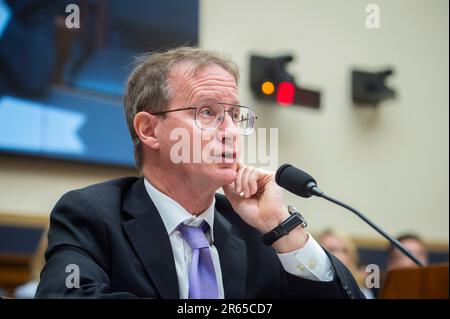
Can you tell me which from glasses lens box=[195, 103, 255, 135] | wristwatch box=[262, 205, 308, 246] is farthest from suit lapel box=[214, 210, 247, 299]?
glasses lens box=[195, 103, 255, 135]

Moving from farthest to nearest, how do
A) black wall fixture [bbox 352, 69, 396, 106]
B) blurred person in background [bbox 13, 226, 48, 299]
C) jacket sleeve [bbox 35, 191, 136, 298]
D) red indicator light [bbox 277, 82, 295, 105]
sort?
1. black wall fixture [bbox 352, 69, 396, 106]
2. red indicator light [bbox 277, 82, 295, 105]
3. blurred person in background [bbox 13, 226, 48, 299]
4. jacket sleeve [bbox 35, 191, 136, 298]

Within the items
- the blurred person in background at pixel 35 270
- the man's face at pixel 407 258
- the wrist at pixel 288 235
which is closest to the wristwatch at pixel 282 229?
the wrist at pixel 288 235

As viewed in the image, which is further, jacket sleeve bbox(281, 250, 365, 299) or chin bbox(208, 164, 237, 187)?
chin bbox(208, 164, 237, 187)

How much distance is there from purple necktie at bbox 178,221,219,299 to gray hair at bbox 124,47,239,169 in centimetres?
36

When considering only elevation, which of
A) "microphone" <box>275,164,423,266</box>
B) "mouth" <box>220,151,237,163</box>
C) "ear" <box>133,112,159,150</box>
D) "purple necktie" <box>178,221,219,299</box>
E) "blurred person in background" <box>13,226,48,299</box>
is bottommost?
"blurred person in background" <box>13,226,48,299</box>

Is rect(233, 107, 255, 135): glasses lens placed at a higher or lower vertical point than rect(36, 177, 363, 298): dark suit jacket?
higher

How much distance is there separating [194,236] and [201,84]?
45cm

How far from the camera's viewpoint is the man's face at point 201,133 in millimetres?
1718

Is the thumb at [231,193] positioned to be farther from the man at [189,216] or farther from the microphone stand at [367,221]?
the microphone stand at [367,221]

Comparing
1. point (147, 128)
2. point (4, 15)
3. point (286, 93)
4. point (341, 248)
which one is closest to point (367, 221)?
point (147, 128)

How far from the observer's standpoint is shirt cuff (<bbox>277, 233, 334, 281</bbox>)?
161 cm

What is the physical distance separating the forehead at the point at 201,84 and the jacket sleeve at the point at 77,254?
1.41 feet

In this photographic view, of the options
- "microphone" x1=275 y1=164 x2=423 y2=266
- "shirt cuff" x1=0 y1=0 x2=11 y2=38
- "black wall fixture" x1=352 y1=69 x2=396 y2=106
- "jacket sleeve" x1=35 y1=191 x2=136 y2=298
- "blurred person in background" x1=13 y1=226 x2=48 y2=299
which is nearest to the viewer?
"jacket sleeve" x1=35 y1=191 x2=136 y2=298

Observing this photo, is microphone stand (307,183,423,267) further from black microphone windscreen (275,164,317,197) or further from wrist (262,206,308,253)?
wrist (262,206,308,253)
